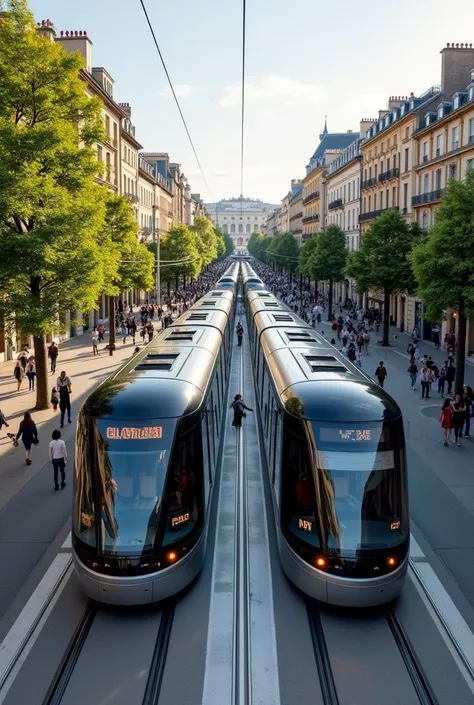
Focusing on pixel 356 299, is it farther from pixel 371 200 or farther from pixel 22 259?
pixel 22 259

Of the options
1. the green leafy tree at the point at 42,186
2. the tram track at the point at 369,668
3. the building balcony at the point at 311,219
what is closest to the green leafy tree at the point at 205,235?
the building balcony at the point at 311,219

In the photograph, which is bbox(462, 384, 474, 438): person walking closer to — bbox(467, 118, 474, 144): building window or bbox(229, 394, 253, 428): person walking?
bbox(229, 394, 253, 428): person walking

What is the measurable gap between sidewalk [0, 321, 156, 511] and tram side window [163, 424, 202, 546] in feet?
19.9

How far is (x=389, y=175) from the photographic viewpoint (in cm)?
5469

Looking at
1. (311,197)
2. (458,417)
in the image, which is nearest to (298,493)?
(458,417)

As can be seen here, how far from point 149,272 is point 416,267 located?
18.2 m

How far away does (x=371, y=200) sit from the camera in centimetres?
6244

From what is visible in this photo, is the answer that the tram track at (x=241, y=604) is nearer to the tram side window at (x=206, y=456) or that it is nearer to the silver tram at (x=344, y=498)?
the silver tram at (x=344, y=498)

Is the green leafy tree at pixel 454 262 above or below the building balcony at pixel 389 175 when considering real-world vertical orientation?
below

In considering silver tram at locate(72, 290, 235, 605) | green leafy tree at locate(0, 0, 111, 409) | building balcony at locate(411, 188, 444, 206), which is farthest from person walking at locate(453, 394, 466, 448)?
building balcony at locate(411, 188, 444, 206)

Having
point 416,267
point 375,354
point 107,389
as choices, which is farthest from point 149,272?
point 107,389

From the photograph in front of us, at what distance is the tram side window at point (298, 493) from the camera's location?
374 inches

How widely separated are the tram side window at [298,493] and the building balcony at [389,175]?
46.6 meters

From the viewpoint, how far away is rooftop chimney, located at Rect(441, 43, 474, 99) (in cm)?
4506
